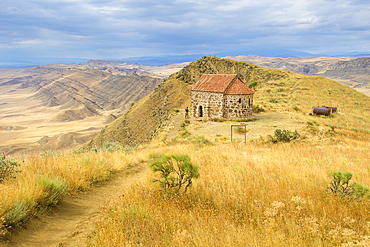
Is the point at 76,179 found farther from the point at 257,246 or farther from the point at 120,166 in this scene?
the point at 257,246

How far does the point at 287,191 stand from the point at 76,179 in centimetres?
558

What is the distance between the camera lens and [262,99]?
40781 mm

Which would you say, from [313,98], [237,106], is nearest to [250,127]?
[237,106]

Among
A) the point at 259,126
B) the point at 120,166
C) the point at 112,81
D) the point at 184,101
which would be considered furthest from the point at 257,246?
the point at 112,81

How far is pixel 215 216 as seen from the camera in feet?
12.9

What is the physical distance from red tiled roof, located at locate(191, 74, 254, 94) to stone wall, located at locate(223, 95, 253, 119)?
72 centimetres

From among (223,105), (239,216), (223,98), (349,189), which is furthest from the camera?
(223,105)

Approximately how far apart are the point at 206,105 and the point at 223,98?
2592 mm

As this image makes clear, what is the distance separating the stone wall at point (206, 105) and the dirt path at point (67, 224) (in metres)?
21.9

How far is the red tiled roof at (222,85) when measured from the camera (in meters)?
26.5

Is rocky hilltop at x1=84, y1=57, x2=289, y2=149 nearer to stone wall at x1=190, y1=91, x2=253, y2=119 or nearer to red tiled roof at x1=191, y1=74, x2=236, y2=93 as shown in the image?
red tiled roof at x1=191, y1=74, x2=236, y2=93

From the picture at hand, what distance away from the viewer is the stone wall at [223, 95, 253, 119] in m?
26.4

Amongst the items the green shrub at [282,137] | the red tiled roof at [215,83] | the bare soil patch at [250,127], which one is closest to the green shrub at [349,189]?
the green shrub at [282,137]

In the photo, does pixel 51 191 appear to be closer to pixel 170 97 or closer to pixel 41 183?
pixel 41 183
